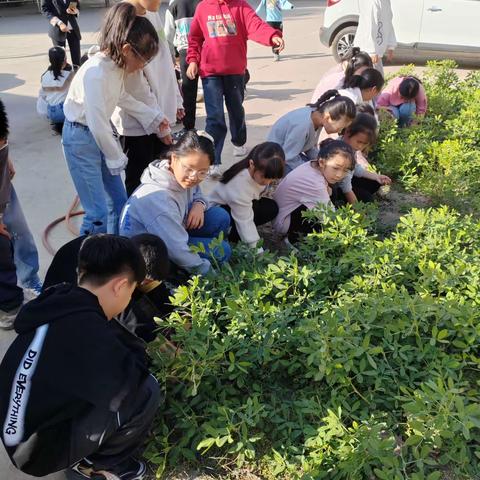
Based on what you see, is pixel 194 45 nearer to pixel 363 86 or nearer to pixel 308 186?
pixel 363 86

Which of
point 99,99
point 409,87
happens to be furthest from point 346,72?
point 99,99

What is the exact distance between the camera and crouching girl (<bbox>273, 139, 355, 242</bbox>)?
333 cm

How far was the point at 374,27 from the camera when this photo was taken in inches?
207

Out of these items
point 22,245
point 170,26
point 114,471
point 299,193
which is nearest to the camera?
point 114,471

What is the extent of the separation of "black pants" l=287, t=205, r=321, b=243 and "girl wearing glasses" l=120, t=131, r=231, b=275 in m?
0.79

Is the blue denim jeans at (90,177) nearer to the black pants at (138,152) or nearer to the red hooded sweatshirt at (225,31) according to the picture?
the black pants at (138,152)

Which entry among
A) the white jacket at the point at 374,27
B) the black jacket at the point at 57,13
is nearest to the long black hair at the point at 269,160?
the white jacket at the point at 374,27

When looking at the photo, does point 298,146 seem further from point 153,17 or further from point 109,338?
point 109,338

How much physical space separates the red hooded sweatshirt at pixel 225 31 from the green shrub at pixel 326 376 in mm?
2354

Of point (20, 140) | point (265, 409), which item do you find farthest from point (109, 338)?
point (20, 140)

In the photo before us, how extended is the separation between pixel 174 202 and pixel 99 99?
Result: 0.66 meters

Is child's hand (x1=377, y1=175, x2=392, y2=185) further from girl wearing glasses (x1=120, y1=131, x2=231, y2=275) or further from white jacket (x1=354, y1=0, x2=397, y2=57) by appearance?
white jacket (x1=354, y1=0, x2=397, y2=57)

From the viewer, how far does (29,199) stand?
4.18 metres

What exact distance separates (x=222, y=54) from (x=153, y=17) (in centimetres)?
106
